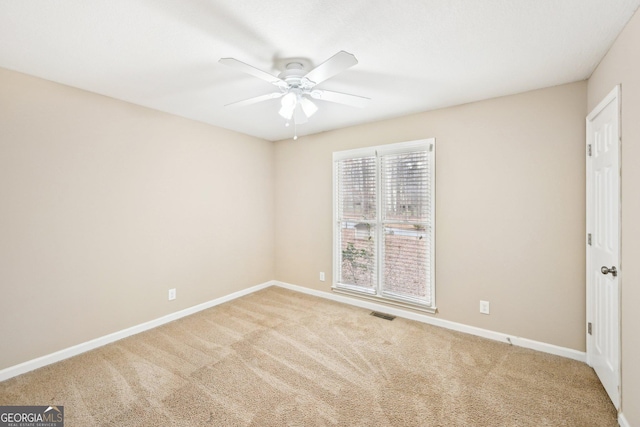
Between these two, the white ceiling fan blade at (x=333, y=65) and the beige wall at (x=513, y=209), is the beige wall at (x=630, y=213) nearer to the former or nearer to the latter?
the beige wall at (x=513, y=209)

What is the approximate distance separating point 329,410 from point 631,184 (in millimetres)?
2342

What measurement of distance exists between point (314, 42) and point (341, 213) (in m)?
2.44

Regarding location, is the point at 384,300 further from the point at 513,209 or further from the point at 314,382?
the point at 513,209

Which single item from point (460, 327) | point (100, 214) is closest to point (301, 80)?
point (100, 214)

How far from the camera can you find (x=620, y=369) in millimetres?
1732

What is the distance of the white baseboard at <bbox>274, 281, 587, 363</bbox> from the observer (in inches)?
97.0

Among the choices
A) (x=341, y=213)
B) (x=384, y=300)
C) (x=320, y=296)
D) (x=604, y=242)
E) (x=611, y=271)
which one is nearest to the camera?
(x=611, y=271)

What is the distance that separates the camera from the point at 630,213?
162 centimetres

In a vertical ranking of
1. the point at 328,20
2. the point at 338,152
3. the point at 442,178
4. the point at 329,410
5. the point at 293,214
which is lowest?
the point at 329,410

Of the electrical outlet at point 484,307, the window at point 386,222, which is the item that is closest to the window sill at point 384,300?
the window at point 386,222

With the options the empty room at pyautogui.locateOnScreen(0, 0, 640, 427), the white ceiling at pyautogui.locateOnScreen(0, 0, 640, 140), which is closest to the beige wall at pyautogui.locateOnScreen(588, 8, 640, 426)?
the empty room at pyautogui.locateOnScreen(0, 0, 640, 427)

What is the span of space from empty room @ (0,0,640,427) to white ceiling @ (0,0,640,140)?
2 cm

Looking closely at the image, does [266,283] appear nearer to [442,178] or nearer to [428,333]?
[428,333]

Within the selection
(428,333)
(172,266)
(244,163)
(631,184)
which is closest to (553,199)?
(631,184)
